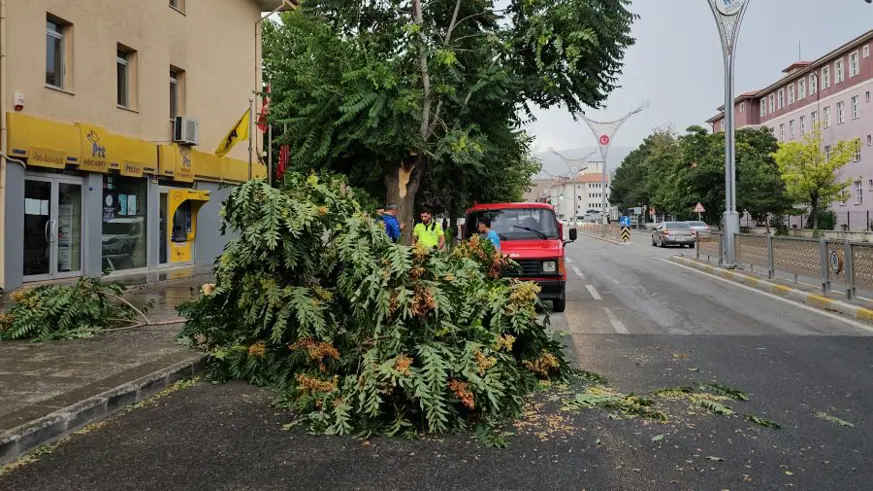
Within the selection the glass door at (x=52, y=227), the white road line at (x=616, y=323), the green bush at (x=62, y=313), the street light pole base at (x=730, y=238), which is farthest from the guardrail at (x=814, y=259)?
the glass door at (x=52, y=227)

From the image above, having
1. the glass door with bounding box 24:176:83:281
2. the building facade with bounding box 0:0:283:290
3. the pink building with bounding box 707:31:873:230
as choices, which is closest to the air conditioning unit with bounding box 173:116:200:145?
the building facade with bounding box 0:0:283:290

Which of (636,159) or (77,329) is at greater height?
(636,159)

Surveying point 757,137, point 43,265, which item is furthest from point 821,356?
point 757,137

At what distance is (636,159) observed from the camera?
103 meters

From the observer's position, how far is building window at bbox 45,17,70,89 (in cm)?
1371

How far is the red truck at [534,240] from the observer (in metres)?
10.7

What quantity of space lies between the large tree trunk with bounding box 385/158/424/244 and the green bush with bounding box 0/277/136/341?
720 centimetres

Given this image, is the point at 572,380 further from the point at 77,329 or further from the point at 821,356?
the point at 77,329

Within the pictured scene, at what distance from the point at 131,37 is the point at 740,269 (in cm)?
1733

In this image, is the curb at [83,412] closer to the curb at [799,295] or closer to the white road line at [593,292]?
Result: the white road line at [593,292]

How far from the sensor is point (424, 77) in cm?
1385

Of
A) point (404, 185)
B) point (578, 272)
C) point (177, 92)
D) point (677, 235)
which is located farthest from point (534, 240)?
point (677, 235)

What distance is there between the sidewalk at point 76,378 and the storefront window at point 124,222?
27.8 feet

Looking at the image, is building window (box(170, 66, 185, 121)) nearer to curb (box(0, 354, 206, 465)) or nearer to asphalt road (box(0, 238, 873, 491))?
curb (box(0, 354, 206, 465))
